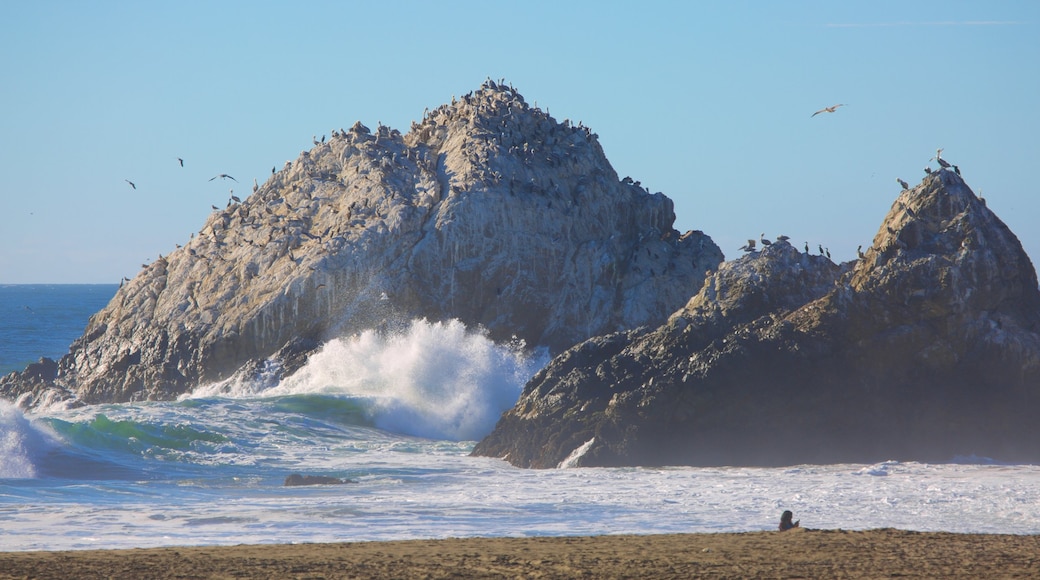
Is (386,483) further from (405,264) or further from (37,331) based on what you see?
(37,331)

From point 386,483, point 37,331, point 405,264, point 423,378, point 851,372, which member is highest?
point 37,331

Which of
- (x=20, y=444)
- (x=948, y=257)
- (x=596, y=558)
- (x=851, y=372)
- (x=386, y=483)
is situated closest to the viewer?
(x=596, y=558)

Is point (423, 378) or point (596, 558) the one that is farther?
point (423, 378)

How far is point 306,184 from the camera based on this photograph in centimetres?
4456

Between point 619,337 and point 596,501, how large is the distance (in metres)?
7.55

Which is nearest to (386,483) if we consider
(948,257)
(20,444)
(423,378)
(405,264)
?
(20,444)

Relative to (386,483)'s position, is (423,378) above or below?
above

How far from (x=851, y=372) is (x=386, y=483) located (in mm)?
9506

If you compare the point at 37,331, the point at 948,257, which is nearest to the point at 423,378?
the point at 948,257

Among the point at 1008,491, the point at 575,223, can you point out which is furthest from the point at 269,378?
the point at 1008,491

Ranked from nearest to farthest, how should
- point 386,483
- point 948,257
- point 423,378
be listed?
point 386,483 < point 948,257 < point 423,378

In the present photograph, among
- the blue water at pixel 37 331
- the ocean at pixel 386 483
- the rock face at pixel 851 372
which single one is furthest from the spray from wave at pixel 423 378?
the blue water at pixel 37 331

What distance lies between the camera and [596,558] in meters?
15.0

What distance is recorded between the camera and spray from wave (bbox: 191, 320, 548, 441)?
3425 centimetres
